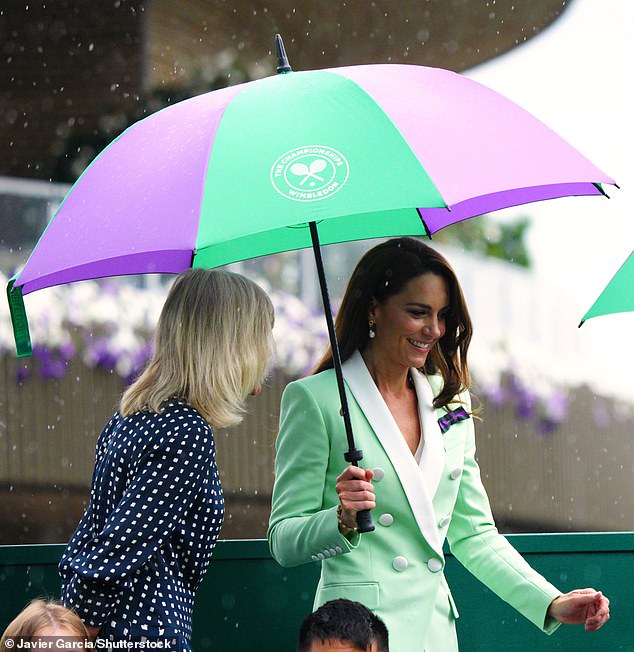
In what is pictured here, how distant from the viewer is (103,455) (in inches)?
126

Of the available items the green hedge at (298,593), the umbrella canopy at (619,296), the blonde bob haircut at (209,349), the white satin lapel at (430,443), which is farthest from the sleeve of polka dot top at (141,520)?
the green hedge at (298,593)

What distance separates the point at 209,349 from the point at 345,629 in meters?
0.78

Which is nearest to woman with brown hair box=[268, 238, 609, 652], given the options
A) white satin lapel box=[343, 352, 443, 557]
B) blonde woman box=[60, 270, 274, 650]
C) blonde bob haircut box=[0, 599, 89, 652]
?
white satin lapel box=[343, 352, 443, 557]

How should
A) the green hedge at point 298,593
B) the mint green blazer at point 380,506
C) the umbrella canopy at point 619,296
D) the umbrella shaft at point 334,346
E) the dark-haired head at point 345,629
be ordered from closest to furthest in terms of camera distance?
1. the dark-haired head at point 345,629
2. the umbrella shaft at point 334,346
3. the mint green blazer at point 380,506
4. the umbrella canopy at point 619,296
5. the green hedge at point 298,593

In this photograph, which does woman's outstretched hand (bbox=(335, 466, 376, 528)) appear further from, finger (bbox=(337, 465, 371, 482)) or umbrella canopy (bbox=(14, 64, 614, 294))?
umbrella canopy (bbox=(14, 64, 614, 294))

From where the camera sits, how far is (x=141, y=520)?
Result: 294 centimetres

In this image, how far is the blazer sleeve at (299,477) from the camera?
3.28 metres

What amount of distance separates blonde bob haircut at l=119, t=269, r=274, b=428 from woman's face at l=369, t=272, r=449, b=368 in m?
0.44

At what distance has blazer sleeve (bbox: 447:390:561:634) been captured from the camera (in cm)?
350

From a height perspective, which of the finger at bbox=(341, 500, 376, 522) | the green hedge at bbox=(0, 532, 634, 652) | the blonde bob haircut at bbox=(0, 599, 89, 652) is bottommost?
the green hedge at bbox=(0, 532, 634, 652)

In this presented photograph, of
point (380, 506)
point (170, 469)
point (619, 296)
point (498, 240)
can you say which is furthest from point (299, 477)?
point (498, 240)

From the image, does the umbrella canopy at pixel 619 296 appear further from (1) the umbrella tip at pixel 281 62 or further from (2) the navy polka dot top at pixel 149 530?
(2) the navy polka dot top at pixel 149 530

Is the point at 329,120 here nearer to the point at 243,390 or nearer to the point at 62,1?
the point at 243,390

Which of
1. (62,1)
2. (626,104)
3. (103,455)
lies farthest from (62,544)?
(626,104)
